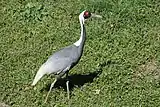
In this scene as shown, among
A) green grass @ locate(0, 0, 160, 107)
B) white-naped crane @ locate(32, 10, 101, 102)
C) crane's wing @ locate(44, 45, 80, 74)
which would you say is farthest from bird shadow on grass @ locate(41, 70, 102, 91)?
crane's wing @ locate(44, 45, 80, 74)

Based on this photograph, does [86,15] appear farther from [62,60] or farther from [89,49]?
[89,49]

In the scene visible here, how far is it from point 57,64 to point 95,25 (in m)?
1.90

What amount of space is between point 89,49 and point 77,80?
2.45ft

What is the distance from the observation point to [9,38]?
810cm

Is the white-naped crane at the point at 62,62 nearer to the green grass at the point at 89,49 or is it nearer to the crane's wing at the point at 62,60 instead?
the crane's wing at the point at 62,60

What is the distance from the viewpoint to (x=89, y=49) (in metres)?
7.66

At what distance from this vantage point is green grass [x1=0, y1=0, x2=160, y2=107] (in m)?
6.76

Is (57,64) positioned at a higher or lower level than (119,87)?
higher

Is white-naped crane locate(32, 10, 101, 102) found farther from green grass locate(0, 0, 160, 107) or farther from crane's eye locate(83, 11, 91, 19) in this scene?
green grass locate(0, 0, 160, 107)

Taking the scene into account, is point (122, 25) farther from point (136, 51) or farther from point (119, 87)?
point (119, 87)

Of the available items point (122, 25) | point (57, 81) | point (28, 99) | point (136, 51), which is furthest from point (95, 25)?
point (28, 99)

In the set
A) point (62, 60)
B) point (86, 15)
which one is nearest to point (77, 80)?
point (62, 60)

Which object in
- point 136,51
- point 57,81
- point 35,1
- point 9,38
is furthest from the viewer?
point 35,1

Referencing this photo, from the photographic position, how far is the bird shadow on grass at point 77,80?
22.9ft
